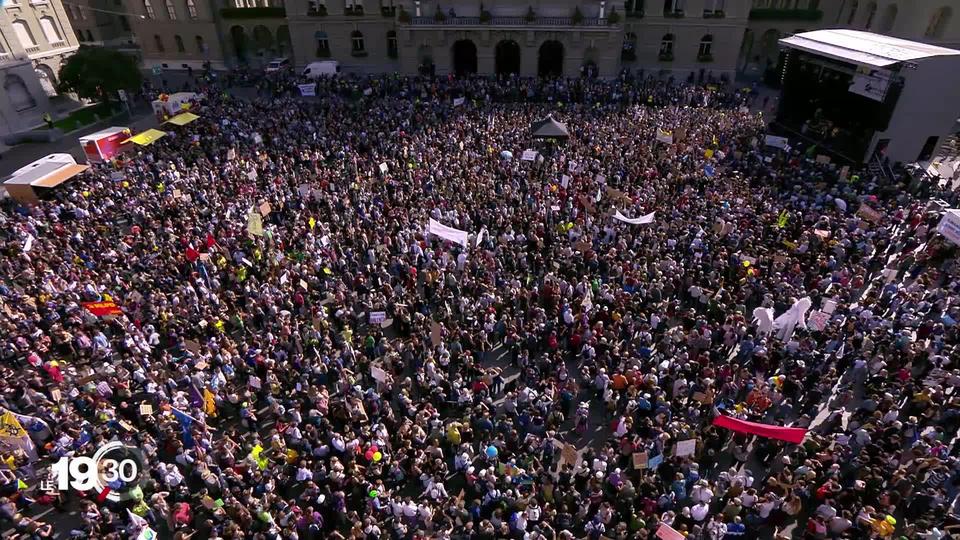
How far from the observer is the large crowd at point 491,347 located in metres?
11.3

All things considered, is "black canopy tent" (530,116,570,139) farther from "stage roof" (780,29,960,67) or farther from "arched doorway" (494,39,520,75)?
"arched doorway" (494,39,520,75)

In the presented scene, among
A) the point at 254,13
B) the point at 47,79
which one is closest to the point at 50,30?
the point at 47,79

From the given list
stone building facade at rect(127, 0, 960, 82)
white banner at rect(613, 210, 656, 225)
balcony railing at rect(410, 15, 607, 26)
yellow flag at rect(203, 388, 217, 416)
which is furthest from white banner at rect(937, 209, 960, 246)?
balcony railing at rect(410, 15, 607, 26)

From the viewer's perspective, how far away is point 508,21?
41.2m

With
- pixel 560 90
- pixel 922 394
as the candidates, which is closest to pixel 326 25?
pixel 560 90

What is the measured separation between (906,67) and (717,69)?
71.0ft

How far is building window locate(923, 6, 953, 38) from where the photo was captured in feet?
123

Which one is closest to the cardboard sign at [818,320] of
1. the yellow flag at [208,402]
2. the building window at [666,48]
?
the yellow flag at [208,402]

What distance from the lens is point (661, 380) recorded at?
13.6 metres

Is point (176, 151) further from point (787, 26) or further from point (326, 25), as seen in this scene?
point (787, 26)

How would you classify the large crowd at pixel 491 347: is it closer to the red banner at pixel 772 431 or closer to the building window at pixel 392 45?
the red banner at pixel 772 431

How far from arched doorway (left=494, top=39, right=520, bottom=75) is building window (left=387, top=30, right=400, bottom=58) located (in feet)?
27.6

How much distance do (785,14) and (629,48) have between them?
45.1ft

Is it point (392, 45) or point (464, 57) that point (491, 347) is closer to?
point (464, 57)
